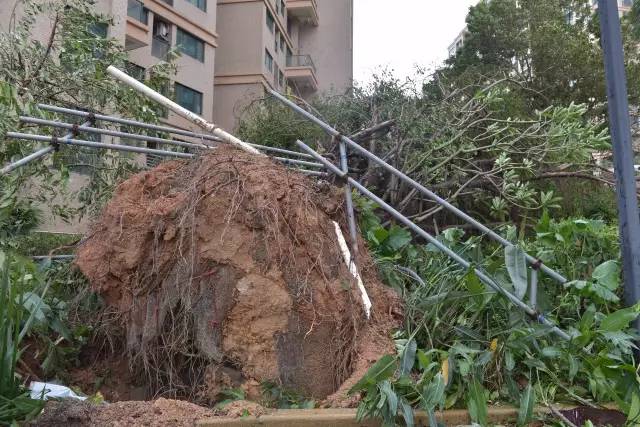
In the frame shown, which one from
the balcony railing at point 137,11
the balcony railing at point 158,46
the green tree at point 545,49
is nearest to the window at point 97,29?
the balcony railing at point 137,11

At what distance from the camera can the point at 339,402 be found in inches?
131

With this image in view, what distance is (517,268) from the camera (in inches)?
147

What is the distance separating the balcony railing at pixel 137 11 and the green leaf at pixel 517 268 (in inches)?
763

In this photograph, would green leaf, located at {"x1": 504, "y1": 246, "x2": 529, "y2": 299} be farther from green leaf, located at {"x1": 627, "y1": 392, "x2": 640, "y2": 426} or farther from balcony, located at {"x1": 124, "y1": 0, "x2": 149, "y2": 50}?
balcony, located at {"x1": 124, "y1": 0, "x2": 149, "y2": 50}

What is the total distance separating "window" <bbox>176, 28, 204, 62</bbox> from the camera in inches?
976

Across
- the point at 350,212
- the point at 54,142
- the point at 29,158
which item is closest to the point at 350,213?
the point at 350,212

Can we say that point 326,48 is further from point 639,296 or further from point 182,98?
point 639,296

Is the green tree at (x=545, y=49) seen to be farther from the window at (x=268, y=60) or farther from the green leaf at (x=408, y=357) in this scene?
the green leaf at (x=408, y=357)

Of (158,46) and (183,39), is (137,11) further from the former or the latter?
(183,39)

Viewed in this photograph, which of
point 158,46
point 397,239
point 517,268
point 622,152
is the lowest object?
point 517,268

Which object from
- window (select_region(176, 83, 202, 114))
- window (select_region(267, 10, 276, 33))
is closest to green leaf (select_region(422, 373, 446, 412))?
window (select_region(176, 83, 202, 114))

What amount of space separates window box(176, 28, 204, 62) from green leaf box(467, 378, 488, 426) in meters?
23.7

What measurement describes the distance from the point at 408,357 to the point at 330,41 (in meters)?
34.5

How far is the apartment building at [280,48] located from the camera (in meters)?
28.5
